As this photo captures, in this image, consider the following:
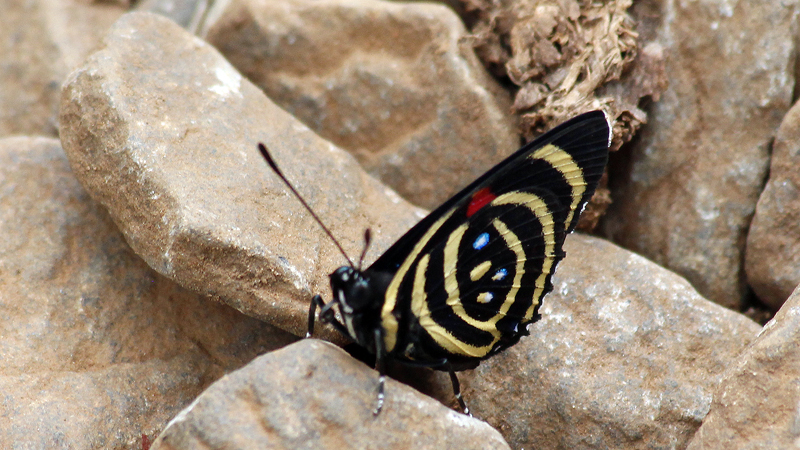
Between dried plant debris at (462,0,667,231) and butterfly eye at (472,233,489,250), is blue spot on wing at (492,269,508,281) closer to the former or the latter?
A: butterfly eye at (472,233,489,250)

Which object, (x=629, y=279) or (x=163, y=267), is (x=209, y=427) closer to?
(x=163, y=267)

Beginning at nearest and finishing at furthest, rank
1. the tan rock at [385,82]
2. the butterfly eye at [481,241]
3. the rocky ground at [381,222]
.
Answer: the rocky ground at [381,222]
the butterfly eye at [481,241]
the tan rock at [385,82]

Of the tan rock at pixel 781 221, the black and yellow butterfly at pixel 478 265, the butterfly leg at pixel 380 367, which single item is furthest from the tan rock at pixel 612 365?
the butterfly leg at pixel 380 367

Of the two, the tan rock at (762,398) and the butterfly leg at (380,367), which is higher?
the tan rock at (762,398)

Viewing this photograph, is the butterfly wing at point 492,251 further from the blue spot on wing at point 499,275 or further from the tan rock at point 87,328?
the tan rock at point 87,328

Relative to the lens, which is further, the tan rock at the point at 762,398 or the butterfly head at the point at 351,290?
the butterfly head at the point at 351,290

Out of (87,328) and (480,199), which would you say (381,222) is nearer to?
(480,199)

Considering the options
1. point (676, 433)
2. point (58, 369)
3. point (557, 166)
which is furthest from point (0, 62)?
point (676, 433)
